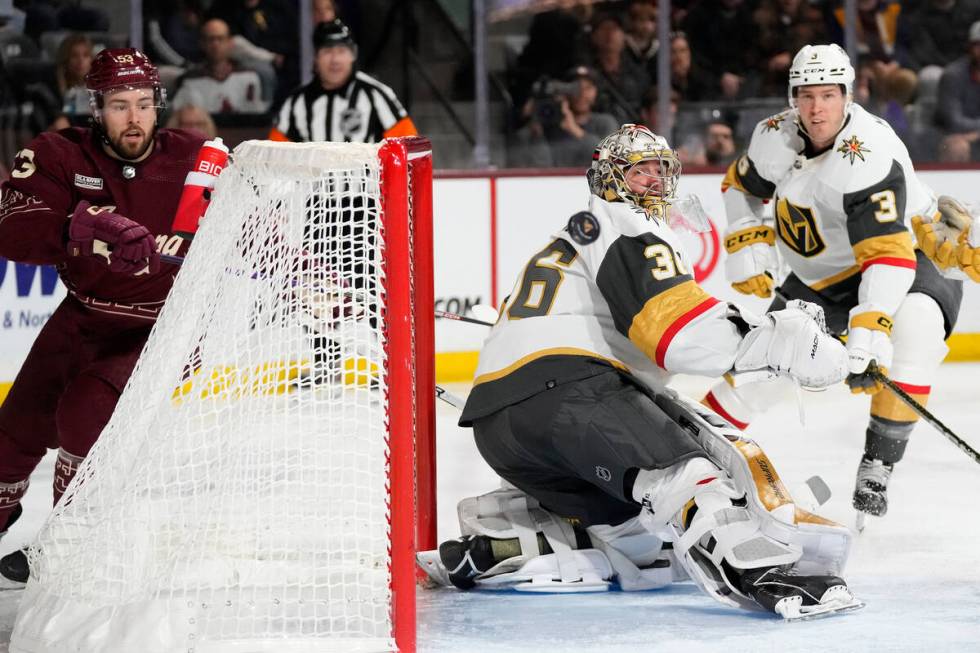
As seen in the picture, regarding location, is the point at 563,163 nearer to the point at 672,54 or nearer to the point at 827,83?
the point at 672,54

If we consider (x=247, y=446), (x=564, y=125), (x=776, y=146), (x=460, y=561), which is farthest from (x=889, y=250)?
(x=564, y=125)

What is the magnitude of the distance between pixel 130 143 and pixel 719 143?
11.7 ft

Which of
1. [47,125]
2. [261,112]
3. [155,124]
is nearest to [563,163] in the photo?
[261,112]

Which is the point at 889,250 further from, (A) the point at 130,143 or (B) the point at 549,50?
(B) the point at 549,50

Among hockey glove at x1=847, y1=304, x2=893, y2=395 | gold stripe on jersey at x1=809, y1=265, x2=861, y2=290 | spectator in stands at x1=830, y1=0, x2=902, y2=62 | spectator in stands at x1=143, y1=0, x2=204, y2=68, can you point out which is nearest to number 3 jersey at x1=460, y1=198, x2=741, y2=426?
hockey glove at x1=847, y1=304, x2=893, y2=395

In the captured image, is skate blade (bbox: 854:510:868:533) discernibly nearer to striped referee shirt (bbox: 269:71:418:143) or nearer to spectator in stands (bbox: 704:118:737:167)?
striped referee shirt (bbox: 269:71:418:143)

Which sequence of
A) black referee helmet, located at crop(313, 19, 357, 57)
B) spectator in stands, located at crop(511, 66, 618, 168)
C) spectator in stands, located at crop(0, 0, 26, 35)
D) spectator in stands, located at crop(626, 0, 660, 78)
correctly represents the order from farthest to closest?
1. spectator in stands, located at crop(626, 0, 660, 78)
2. spectator in stands, located at crop(511, 66, 618, 168)
3. spectator in stands, located at crop(0, 0, 26, 35)
4. black referee helmet, located at crop(313, 19, 357, 57)

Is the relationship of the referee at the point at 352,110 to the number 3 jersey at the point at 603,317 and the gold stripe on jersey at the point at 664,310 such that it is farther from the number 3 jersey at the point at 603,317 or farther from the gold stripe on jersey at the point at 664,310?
the gold stripe on jersey at the point at 664,310

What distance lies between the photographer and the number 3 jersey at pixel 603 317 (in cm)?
266

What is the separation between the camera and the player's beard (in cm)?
299

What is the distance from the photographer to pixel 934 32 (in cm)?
638

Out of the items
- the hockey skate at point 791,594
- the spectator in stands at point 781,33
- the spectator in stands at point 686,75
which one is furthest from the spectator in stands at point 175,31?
the hockey skate at point 791,594

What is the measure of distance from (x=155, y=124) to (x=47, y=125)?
2.56m

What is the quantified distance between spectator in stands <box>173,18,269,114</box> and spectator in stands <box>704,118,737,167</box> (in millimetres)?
1830
